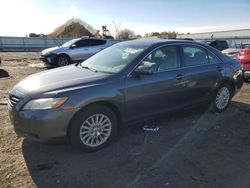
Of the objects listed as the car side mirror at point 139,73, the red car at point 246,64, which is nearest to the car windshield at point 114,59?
the car side mirror at point 139,73

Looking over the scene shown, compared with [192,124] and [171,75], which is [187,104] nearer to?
[192,124]

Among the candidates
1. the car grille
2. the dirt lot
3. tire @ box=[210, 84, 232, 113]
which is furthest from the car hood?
tire @ box=[210, 84, 232, 113]

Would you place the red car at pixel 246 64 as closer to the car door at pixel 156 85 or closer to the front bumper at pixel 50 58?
the car door at pixel 156 85

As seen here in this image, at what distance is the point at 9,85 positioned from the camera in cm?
961

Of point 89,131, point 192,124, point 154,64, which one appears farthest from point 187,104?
point 89,131

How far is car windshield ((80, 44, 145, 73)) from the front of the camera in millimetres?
4965

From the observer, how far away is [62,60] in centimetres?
1489

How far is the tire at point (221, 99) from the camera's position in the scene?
21.2ft

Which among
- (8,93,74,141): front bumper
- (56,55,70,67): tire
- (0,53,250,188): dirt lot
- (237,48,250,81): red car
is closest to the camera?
(0,53,250,188): dirt lot

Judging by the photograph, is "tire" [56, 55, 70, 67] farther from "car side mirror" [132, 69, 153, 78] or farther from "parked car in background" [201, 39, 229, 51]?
"car side mirror" [132, 69, 153, 78]

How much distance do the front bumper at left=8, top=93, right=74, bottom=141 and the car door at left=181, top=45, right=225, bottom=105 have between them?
8.21ft

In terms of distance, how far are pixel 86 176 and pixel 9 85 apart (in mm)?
6843

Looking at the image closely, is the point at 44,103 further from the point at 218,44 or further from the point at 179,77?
the point at 218,44

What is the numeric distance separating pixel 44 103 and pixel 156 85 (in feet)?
6.38
